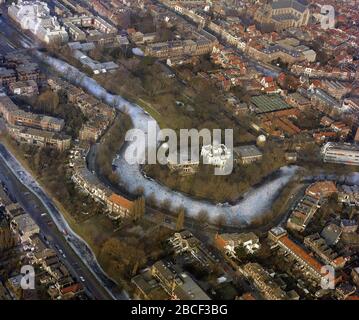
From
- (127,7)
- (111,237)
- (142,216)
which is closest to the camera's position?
(111,237)

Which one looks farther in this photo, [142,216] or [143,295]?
[142,216]

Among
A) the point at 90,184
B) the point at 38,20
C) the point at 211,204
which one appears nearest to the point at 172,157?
the point at 211,204

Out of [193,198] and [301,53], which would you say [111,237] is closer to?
[193,198]

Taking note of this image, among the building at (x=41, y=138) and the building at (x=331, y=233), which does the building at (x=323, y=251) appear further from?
the building at (x=41, y=138)

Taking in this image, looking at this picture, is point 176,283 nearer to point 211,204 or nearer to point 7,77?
point 211,204

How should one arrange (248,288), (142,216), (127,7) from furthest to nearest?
(127,7) → (142,216) → (248,288)

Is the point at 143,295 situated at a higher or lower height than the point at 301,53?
lower

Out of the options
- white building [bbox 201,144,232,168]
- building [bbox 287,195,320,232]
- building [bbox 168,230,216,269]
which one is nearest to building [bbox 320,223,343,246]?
building [bbox 287,195,320,232]

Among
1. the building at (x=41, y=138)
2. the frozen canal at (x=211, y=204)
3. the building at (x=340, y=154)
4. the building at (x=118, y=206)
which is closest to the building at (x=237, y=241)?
the frozen canal at (x=211, y=204)

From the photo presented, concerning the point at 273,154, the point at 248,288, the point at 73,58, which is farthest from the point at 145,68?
the point at 248,288
